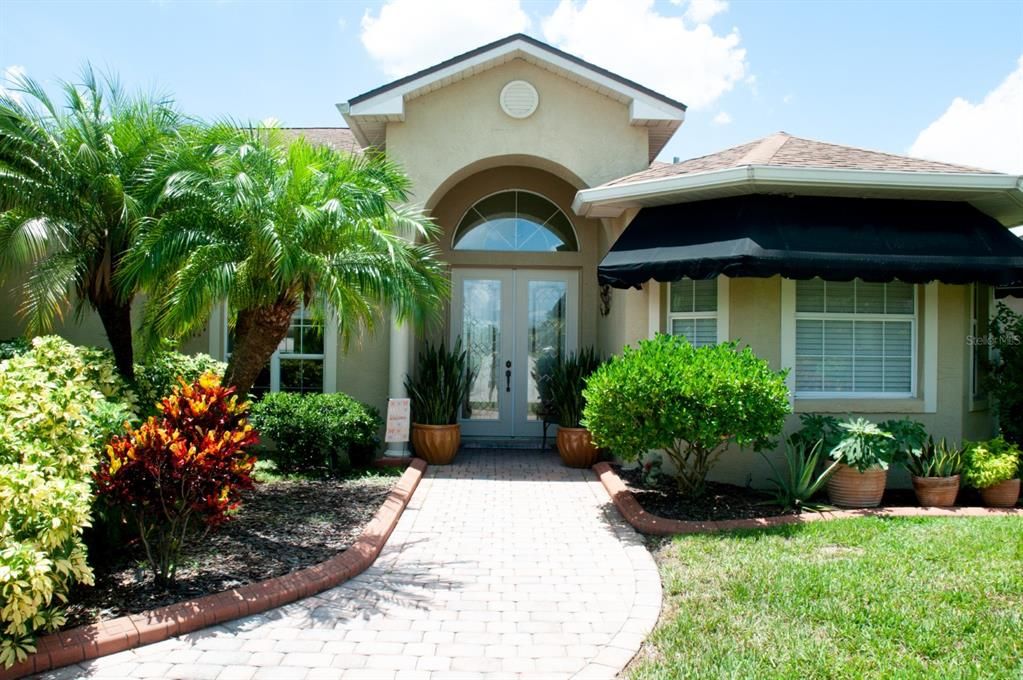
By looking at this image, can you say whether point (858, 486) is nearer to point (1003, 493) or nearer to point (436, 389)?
point (1003, 493)

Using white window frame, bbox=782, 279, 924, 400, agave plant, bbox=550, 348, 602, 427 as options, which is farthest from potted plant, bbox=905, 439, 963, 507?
A: agave plant, bbox=550, 348, 602, 427

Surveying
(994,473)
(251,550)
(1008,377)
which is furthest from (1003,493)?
(251,550)

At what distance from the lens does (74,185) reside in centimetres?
760

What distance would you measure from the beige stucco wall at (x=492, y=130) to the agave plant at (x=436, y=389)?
262 centimetres

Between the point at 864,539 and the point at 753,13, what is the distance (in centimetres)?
744

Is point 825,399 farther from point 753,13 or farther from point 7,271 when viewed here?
point 7,271

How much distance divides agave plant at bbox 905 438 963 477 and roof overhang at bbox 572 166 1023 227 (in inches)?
129

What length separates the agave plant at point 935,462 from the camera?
8.53 meters

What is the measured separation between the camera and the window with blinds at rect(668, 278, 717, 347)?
9695 millimetres

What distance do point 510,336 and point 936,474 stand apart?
7.08 metres

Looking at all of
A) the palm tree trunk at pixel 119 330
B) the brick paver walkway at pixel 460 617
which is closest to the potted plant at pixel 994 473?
the brick paver walkway at pixel 460 617

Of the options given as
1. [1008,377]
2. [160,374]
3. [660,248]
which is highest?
[660,248]

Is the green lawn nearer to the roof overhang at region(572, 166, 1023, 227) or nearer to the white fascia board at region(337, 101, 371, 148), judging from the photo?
the roof overhang at region(572, 166, 1023, 227)

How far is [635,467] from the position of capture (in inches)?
409
